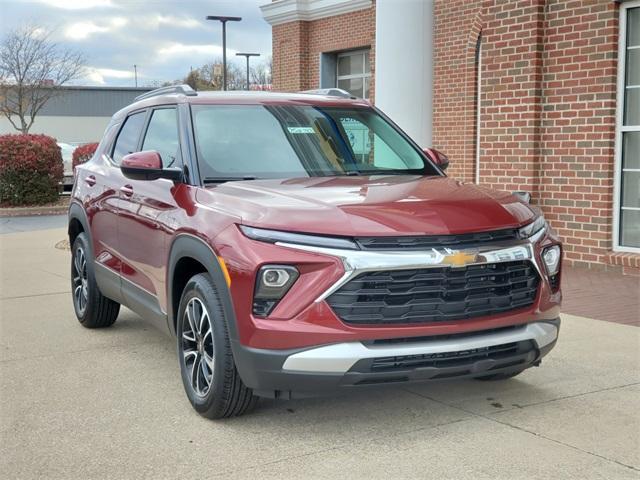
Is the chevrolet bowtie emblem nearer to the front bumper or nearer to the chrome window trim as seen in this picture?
the chrome window trim

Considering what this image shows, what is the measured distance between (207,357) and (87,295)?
265 cm

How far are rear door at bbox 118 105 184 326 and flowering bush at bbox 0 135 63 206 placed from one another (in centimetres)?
1426

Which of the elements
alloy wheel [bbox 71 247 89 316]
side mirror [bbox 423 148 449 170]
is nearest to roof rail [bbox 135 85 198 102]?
alloy wheel [bbox 71 247 89 316]

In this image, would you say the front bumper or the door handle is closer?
the front bumper

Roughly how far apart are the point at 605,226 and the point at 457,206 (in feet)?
16.9

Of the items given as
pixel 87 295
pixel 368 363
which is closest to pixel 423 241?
pixel 368 363

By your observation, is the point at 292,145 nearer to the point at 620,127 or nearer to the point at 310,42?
the point at 620,127

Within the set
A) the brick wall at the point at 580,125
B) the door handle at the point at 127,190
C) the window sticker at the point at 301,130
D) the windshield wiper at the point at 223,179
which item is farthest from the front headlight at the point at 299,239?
the brick wall at the point at 580,125

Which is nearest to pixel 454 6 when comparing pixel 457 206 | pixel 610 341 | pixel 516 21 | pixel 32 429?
pixel 516 21

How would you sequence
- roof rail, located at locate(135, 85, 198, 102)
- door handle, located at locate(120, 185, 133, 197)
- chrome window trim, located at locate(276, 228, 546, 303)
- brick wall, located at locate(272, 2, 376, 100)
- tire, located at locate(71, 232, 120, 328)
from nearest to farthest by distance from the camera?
chrome window trim, located at locate(276, 228, 546, 303) → roof rail, located at locate(135, 85, 198, 102) → door handle, located at locate(120, 185, 133, 197) → tire, located at locate(71, 232, 120, 328) → brick wall, located at locate(272, 2, 376, 100)

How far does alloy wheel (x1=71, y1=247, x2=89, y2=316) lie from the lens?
6.65m

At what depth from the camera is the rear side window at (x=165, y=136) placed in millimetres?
5121

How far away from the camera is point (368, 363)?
3.69 meters

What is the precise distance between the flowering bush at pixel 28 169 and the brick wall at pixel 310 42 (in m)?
5.92
